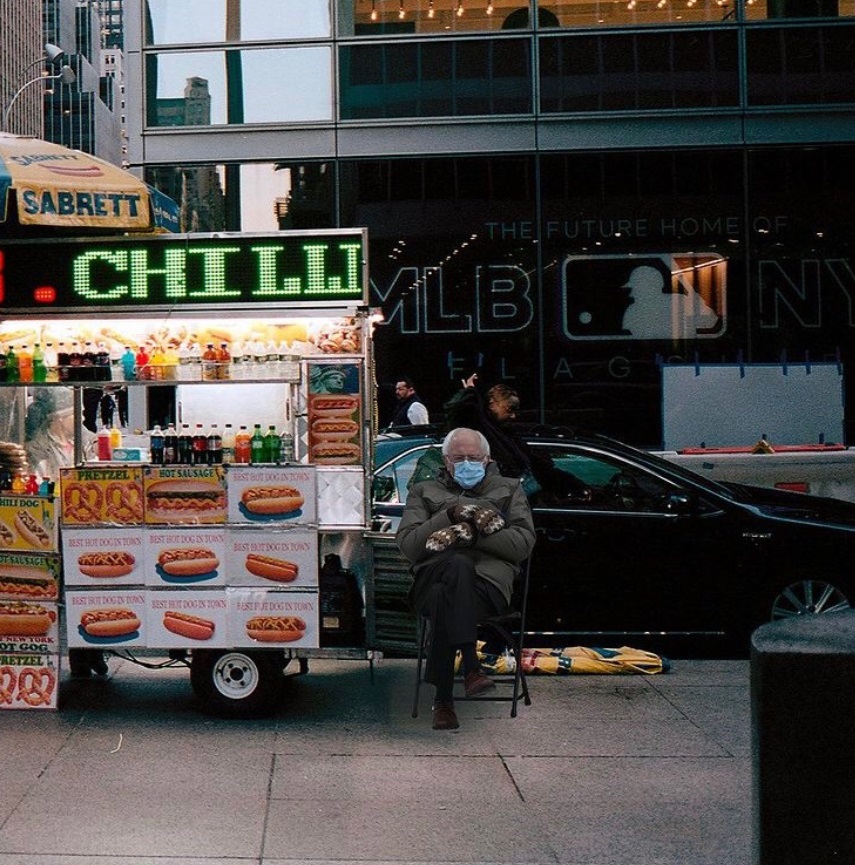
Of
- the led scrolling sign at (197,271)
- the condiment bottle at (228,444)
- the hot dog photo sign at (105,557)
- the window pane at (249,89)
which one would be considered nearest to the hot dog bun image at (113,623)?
the hot dog photo sign at (105,557)

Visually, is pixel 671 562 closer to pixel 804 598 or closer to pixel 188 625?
pixel 804 598

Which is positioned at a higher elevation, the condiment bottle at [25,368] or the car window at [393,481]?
the condiment bottle at [25,368]

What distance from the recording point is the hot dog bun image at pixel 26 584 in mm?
7031

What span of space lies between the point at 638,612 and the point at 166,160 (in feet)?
33.9

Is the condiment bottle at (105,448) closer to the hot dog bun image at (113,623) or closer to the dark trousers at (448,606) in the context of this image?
the hot dog bun image at (113,623)

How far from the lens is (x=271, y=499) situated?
6.91 meters

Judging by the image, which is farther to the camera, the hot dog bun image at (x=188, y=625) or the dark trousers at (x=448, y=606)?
the hot dog bun image at (x=188, y=625)

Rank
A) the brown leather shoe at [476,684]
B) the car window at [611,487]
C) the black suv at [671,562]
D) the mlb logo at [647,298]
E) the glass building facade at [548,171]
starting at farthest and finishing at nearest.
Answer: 1. the mlb logo at [647,298]
2. the glass building facade at [548,171]
3. the car window at [611,487]
4. the black suv at [671,562]
5. the brown leather shoe at [476,684]

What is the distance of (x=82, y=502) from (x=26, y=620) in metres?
0.68

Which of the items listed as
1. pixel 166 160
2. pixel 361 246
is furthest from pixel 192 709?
pixel 166 160

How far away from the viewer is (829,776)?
151 inches

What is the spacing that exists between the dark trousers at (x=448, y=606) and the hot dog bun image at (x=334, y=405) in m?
0.90

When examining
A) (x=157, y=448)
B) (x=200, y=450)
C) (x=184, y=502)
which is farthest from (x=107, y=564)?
(x=200, y=450)

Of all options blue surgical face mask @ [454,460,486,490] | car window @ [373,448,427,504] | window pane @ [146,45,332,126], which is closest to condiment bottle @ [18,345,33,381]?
blue surgical face mask @ [454,460,486,490]
